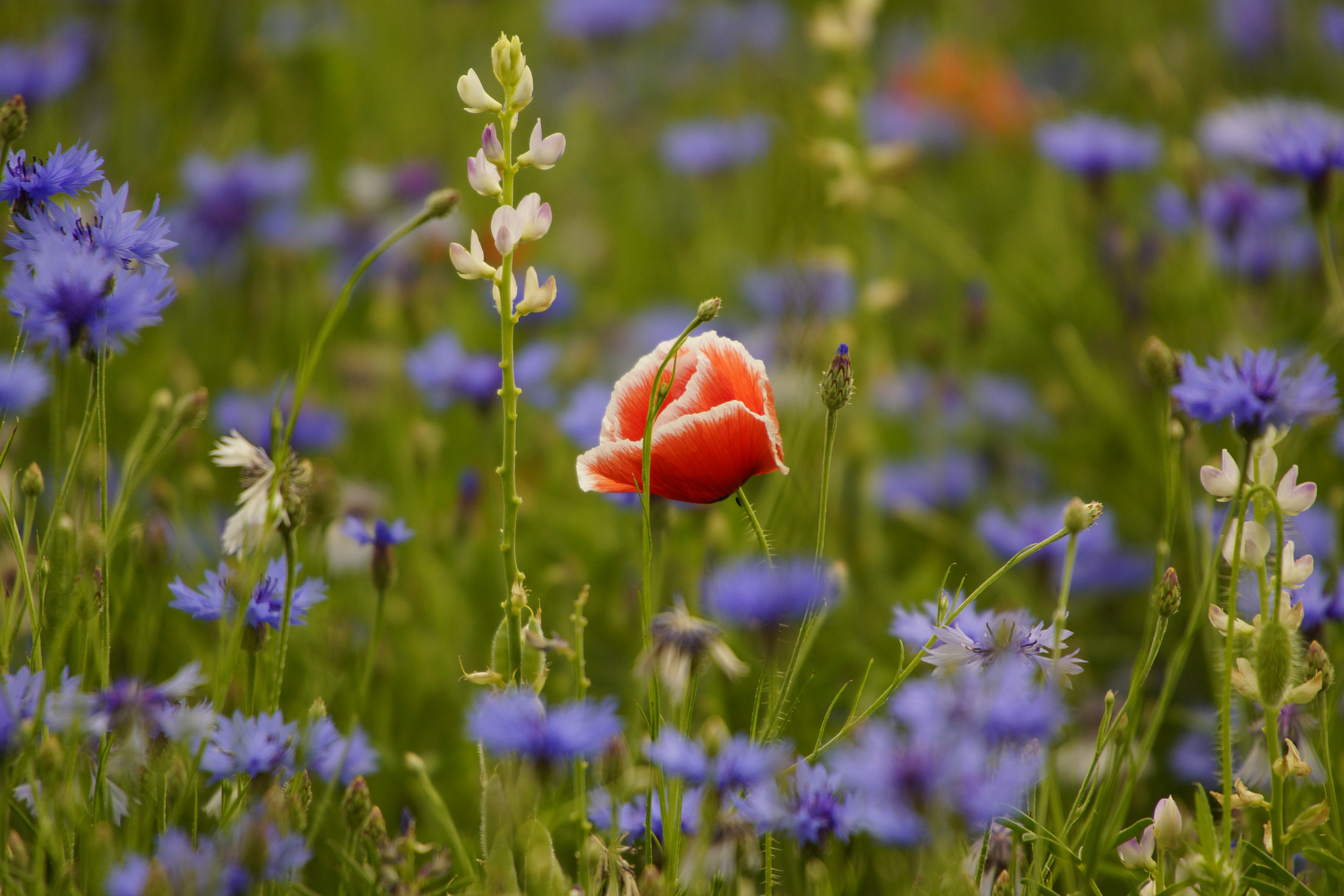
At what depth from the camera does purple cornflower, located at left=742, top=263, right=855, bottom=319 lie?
1153mm

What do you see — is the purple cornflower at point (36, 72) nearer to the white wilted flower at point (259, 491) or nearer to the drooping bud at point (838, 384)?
the white wilted flower at point (259, 491)

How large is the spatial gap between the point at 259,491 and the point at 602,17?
6.93ft

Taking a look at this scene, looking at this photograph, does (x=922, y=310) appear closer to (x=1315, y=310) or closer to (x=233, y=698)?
(x=1315, y=310)

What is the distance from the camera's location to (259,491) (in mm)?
613

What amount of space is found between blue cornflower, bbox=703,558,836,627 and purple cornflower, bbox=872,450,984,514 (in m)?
0.76

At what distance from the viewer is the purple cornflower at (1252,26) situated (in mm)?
2680

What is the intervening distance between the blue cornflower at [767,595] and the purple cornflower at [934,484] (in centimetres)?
A: 76

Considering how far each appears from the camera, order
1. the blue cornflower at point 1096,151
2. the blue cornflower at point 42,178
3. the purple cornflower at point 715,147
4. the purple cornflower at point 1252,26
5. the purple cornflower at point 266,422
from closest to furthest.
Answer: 1. the blue cornflower at point 42,178
2. the purple cornflower at point 266,422
3. the blue cornflower at point 1096,151
4. the purple cornflower at point 715,147
5. the purple cornflower at point 1252,26

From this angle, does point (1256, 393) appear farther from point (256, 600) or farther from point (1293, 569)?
point (256, 600)

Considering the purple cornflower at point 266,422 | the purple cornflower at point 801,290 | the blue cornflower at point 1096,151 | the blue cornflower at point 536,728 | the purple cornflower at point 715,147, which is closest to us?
the blue cornflower at point 536,728

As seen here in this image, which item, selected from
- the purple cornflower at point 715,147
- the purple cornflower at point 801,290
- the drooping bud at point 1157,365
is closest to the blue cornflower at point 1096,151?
the purple cornflower at point 801,290

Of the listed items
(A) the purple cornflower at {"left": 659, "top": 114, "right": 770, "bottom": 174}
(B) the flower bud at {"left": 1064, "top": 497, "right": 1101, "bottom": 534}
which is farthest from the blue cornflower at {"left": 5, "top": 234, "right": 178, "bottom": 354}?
(A) the purple cornflower at {"left": 659, "top": 114, "right": 770, "bottom": 174}

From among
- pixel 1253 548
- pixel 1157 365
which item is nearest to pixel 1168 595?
pixel 1253 548

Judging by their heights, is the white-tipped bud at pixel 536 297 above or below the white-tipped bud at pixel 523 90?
below
